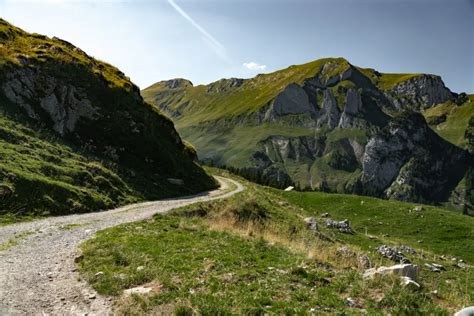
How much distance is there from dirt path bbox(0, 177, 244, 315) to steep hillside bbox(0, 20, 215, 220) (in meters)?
4.94

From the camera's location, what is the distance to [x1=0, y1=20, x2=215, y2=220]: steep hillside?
33.5 metres

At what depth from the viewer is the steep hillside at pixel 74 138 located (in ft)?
110

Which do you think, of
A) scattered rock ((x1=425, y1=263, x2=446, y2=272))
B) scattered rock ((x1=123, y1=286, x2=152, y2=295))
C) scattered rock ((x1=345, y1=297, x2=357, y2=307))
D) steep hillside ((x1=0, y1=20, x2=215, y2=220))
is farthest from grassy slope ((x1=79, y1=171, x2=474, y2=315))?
steep hillside ((x1=0, y1=20, x2=215, y2=220))

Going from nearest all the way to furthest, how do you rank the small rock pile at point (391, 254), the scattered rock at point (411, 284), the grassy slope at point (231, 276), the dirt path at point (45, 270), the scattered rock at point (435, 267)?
the grassy slope at point (231, 276), the dirt path at point (45, 270), the scattered rock at point (411, 284), the scattered rock at point (435, 267), the small rock pile at point (391, 254)

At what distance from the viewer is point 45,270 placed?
53.1ft

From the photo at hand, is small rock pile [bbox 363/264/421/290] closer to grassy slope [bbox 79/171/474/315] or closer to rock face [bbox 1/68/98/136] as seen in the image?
grassy slope [bbox 79/171/474/315]

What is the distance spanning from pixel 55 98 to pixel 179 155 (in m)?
22.5

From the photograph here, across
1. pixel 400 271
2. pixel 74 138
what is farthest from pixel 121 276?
pixel 74 138

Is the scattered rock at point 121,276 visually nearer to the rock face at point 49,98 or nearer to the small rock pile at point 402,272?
the small rock pile at point 402,272

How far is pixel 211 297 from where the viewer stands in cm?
1212

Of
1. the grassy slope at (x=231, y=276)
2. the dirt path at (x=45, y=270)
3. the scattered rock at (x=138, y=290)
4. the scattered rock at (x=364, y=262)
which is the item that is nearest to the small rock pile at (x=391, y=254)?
the grassy slope at (x=231, y=276)

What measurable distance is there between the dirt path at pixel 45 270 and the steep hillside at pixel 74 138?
16.2ft

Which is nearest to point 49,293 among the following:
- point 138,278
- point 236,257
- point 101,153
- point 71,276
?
point 71,276

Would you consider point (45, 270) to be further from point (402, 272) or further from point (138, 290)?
point (402, 272)
